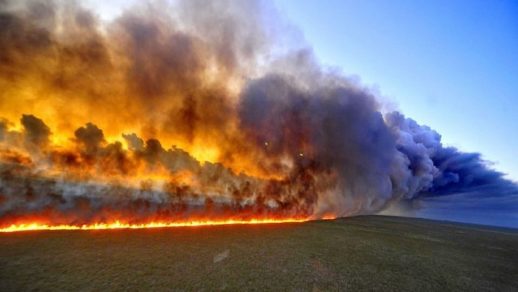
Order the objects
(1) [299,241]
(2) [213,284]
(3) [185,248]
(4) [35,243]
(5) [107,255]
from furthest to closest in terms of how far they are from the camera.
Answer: (1) [299,241], (3) [185,248], (4) [35,243], (5) [107,255], (2) [213,284]

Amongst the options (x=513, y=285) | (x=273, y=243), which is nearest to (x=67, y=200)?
(x=273, y=243)

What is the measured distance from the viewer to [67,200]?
35625mm

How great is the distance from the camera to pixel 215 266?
21.2m

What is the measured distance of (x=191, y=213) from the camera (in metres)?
50.1

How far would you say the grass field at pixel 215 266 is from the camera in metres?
17.1

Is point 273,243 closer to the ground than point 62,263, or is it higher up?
closer to the ground

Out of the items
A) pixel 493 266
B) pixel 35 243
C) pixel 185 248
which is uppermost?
pixel 35 243

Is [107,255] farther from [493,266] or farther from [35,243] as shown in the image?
[493,266]

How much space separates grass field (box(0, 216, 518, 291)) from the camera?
17.1 metres

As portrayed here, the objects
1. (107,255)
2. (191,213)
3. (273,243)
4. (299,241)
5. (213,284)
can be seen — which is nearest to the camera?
(213,284)

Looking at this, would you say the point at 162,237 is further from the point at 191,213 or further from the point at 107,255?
the point at 191,213

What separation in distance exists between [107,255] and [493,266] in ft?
138

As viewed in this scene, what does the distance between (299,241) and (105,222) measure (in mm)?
27643

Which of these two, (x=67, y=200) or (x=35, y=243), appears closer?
(x=35, y=243)
